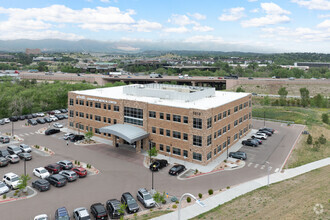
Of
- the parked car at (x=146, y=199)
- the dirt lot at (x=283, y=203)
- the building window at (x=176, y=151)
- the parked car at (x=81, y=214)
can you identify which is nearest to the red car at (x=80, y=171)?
the parked car at (x=146, y=199)

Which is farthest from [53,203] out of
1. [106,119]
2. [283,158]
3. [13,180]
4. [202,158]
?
[283,158]

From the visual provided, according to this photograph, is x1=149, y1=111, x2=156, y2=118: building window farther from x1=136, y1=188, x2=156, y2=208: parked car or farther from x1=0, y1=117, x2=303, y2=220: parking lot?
x1=136, y1=188, x2=156, y2=208: parked car

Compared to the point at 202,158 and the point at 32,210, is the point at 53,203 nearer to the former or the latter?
the point at 32,210

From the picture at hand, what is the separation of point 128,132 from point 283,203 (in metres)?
28.6

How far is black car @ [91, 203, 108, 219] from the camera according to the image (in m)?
28.3

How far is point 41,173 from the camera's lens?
1581 inches

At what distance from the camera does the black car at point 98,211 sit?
2833 centimetres

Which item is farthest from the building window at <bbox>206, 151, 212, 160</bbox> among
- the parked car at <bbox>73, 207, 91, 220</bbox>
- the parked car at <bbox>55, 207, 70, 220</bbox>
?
the parked car at <bbox>55, 207, 70, 220</bbox>

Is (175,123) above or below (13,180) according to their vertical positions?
above

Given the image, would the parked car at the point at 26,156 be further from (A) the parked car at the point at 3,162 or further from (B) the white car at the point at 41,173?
(B) the white car at the point at 41,173

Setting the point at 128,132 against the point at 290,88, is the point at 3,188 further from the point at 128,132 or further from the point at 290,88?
the point at 290,88

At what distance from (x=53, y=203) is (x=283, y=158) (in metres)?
38.0

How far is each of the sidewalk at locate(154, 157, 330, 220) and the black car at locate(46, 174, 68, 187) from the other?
1619cm

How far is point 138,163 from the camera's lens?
4578 centimetres
